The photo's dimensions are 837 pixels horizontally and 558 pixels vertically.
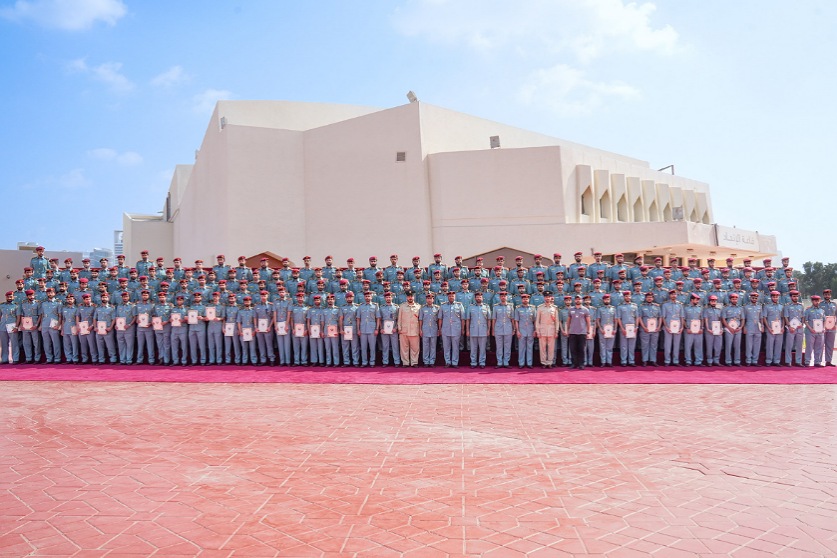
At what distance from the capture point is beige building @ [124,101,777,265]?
19797 millimetres

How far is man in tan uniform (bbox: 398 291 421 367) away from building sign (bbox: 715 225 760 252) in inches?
642

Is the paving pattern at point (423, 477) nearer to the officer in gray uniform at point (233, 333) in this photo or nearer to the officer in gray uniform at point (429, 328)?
the officer in gray uniform at point (429, 328)

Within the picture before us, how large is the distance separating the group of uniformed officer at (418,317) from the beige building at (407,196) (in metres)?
7.61

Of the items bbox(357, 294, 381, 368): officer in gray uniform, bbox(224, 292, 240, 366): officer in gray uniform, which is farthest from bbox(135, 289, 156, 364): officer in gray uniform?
bbox(357, 294, 381, 368): officer in gray uniform

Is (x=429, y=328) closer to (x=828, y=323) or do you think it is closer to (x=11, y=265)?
(x=828, y=323)

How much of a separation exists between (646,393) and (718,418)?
170cm

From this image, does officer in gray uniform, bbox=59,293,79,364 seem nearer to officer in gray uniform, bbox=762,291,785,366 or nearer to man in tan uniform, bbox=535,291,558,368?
man in tan uniform, bbox=535,291,558,368

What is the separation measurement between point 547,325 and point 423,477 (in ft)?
20.8

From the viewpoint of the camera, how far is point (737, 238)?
2417 cm

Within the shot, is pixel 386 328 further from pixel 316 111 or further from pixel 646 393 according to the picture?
pixel 316 111

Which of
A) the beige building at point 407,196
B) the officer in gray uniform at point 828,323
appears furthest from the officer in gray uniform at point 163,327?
the officer in gray uniform at point 828,323

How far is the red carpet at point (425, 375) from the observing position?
9305mm

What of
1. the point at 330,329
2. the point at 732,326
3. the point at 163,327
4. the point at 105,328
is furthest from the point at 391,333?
the point at 732,326

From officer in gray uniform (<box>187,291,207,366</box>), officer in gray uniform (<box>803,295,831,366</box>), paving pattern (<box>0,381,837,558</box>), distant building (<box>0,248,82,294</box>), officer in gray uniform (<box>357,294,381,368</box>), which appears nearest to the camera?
paving pattern (<box>0,381,837,558</box>)
